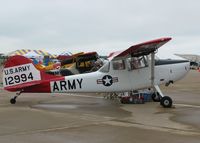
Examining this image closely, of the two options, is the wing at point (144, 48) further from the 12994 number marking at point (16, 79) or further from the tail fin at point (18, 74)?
the 12994 number marking at point (16, 79)

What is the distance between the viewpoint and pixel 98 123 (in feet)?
28.8

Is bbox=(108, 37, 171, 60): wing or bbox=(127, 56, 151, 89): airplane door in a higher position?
bbox=(108, 37, 171, 60): wing

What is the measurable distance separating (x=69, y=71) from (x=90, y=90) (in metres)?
8.06

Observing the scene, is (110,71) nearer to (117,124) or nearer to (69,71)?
(117,124)

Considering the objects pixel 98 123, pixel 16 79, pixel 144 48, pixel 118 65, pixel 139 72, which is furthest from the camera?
pixel 16 79

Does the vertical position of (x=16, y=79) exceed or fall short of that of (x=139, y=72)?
it falls short

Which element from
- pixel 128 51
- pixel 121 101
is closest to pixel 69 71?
pixel 121 101

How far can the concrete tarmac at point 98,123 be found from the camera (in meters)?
7.04

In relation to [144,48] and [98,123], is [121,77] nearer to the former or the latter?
[144,48]

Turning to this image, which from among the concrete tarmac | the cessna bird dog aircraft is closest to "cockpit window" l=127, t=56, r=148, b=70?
the cessna bird dog aircraft

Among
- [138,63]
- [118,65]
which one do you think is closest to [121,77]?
[118,65]

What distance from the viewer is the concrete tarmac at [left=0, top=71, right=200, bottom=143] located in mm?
7035

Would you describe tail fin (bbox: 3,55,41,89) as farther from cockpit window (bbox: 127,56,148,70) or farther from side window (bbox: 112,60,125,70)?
cockpit window (bbox: 127,56,148,70)

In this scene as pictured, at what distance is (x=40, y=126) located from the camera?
27.6 feet
